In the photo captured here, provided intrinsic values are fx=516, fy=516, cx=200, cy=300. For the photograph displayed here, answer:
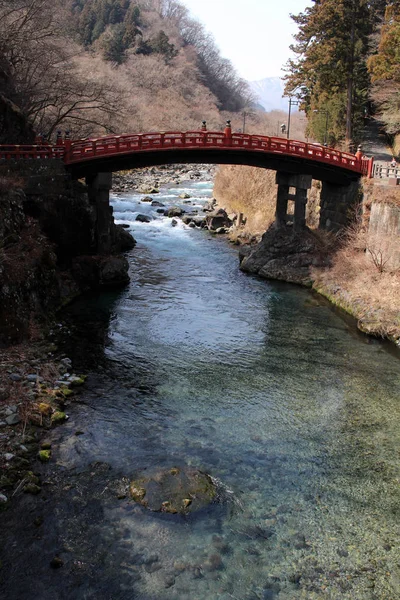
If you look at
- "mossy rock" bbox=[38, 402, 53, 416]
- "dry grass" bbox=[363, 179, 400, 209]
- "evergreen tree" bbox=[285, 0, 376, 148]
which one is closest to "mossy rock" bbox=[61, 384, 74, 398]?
"mossy rock" bbox=[38, 402, 53, 416]

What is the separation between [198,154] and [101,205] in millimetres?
6541

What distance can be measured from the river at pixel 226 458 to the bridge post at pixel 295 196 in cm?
1033

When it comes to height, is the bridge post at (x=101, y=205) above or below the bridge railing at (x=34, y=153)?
below

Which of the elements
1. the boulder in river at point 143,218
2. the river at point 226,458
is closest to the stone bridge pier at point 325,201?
the river at point 226,458

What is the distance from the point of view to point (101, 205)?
98.9 feet

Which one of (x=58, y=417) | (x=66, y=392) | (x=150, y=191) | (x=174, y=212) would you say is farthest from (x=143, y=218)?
(x=58, y=417)

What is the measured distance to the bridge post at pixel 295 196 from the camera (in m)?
33.5

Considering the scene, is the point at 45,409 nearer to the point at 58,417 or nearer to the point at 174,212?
the point at 58,417

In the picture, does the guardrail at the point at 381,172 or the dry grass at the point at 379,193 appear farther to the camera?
the guardrail at the point at 381,172

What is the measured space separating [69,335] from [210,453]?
387 inches

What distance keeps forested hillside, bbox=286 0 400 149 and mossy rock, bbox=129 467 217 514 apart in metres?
33.8

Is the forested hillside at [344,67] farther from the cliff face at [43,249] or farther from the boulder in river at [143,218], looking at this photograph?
the cliff face at [43,249]

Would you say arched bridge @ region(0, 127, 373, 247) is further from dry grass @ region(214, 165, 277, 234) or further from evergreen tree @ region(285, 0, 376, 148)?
evergreen tree @ region(285, 0, 376, 148)

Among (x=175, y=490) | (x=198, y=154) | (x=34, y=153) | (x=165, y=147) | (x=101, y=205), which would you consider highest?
(x=165, y=147)
